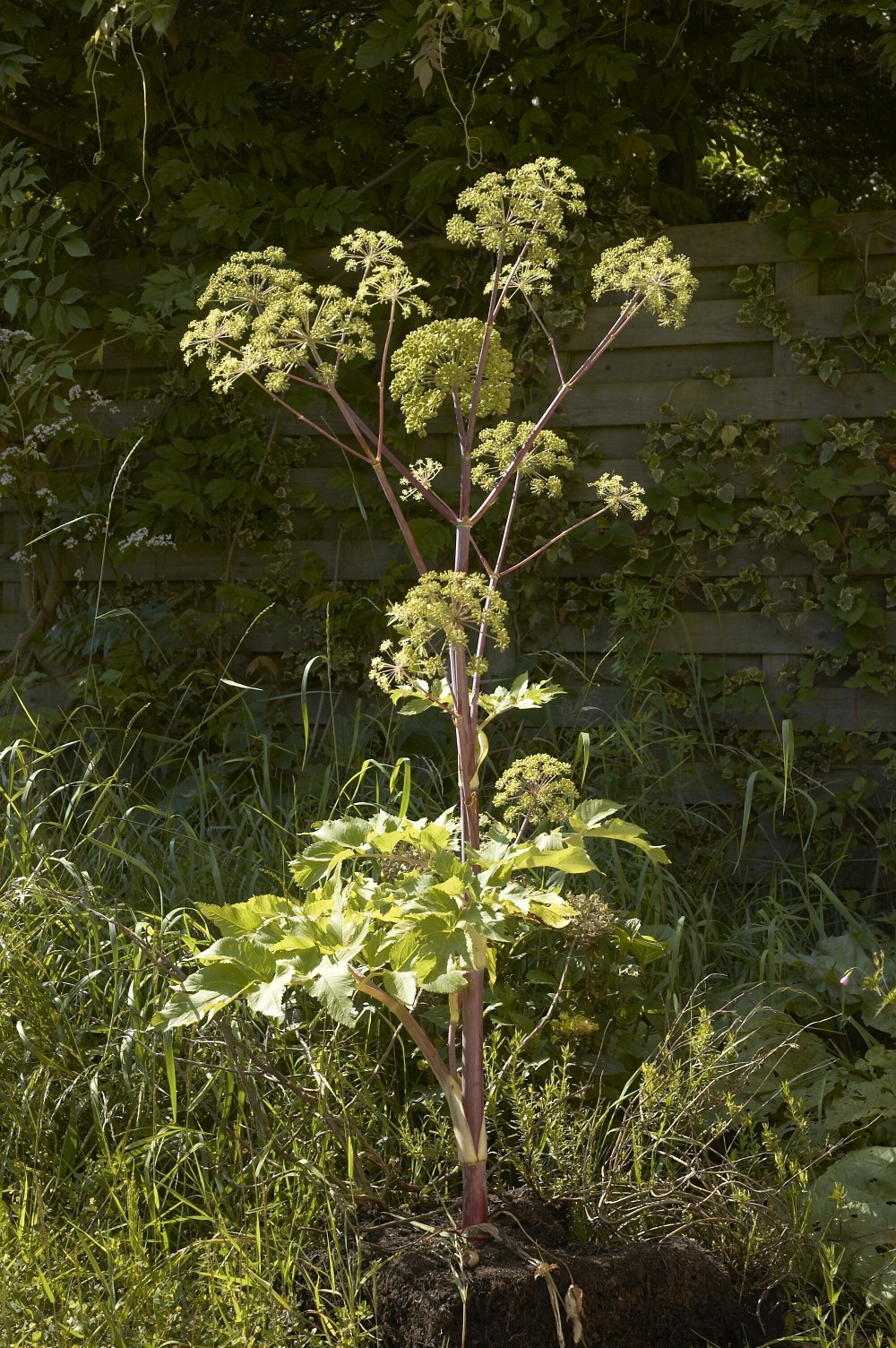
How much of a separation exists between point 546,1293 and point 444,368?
1172 mm

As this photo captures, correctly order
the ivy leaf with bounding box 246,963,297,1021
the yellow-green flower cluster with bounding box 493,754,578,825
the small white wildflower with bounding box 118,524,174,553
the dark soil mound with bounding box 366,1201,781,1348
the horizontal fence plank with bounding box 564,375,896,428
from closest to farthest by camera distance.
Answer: the ivy leaf with bounding box 246,963,297,1021 < the dark soil mound with bounding box 366,1201,781,1348 < the yellow-green flower cluster with bounding box 493,754,578,825 < the horizontal fence plank with bounding box 564,375,896,428 < the small white wildflower with bounding box 118,524,174,553

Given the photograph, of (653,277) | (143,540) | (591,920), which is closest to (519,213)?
(653,277)

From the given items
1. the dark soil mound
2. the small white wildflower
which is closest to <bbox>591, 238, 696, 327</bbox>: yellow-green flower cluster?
the dark soil mound

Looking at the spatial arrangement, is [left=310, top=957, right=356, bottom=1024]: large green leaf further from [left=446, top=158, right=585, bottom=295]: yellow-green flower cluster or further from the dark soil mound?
[left=446, top=158, right=585, bottom=295]: yellow-green flower cluster

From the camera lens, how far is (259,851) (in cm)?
307

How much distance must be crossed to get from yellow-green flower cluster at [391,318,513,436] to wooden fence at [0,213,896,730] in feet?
7.01

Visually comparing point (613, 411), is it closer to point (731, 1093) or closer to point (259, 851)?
point (259, 851)

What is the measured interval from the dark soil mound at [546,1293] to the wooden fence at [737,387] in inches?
86.6

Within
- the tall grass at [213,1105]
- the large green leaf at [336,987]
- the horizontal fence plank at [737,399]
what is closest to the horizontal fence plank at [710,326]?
the horizontal fence plank at [737,399]

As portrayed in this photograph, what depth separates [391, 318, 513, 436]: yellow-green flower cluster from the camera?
5.33ft

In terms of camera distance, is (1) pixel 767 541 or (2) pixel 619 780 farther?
(1) pixel 767 541

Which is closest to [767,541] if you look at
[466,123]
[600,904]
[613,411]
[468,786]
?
[613,411]

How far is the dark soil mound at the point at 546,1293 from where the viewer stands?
5.04 feet

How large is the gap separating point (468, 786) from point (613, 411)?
7.96ft
